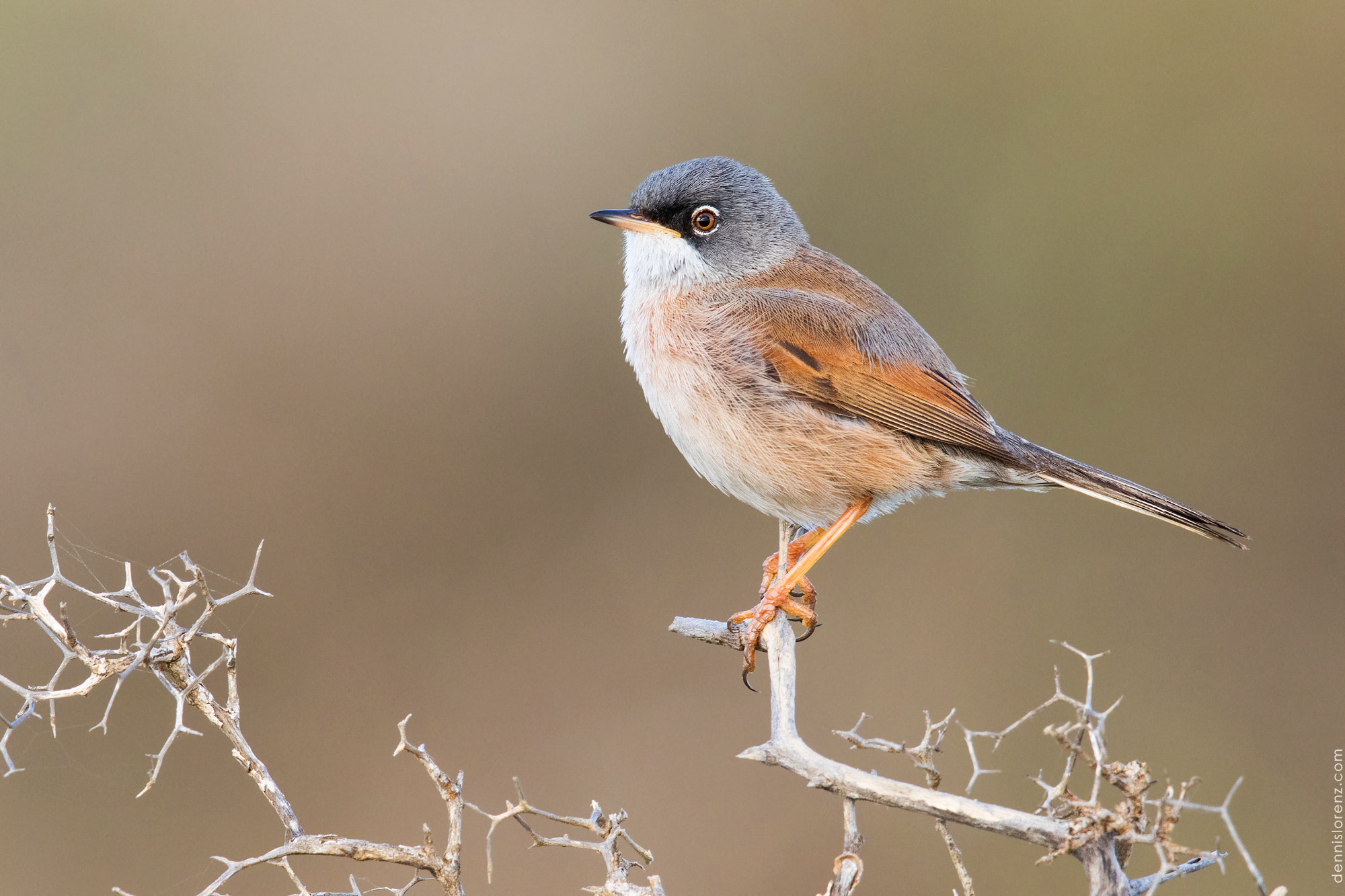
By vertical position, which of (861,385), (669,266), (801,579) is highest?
(669,266)

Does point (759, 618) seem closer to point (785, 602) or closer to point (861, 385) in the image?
point (785, 602)

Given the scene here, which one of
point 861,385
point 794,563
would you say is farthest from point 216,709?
point 794,563

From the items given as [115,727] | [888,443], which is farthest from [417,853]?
[115,727]

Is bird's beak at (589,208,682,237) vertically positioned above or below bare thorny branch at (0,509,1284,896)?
above

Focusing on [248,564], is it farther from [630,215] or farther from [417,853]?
[417,853]

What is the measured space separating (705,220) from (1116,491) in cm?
195

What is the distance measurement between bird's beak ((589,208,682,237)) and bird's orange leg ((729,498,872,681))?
1380 mm

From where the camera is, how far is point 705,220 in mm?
4574

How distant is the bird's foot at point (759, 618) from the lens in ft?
13.0

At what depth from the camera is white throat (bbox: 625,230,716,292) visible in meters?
4.55

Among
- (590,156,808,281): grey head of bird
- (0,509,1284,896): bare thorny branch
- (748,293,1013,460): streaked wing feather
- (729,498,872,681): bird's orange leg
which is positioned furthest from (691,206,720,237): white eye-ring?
(0,509,1284,896): bare thorny branch

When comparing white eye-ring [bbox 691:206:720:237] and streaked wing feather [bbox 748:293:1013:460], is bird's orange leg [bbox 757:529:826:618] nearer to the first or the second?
streaked wing feather [bbox 748:293:1013:460]

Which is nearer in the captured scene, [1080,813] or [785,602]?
[1080,813]

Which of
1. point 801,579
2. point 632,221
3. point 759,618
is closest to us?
point 759,618
